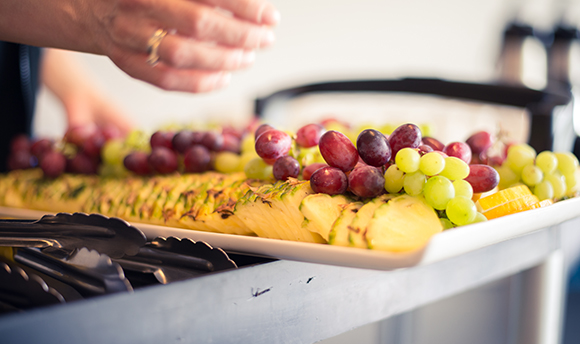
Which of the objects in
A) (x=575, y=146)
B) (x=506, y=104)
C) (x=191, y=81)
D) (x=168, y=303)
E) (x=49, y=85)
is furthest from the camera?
(x=49, y=85)

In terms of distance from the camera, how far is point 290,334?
43 cm

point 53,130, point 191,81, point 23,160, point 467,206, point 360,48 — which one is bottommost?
point 53,130

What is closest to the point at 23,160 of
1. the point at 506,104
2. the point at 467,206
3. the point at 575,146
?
the point at 467,206

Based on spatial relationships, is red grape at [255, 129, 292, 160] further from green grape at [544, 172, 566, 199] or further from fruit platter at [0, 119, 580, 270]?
green grape at [544, 172, 566, 199]

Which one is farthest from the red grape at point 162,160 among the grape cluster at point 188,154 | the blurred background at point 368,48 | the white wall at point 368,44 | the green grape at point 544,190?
the white wall at point 368,44

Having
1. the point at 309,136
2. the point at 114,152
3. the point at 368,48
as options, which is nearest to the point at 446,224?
the point at 309,136

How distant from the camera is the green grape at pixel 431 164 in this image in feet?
1.41

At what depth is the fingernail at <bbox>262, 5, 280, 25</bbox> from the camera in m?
0.63

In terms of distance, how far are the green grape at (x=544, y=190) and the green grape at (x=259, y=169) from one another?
364 millimetres

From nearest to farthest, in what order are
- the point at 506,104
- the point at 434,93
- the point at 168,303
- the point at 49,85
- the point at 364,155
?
the point at 168,303
the point at 364,155
the point at 506,104
the point at 434,93
the point at 49,85

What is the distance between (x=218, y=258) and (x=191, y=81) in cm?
36

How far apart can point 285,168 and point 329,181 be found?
0.09 metres

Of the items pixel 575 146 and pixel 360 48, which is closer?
pixel 575 146

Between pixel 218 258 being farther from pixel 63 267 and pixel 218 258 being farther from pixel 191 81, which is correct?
pixel 191 81
